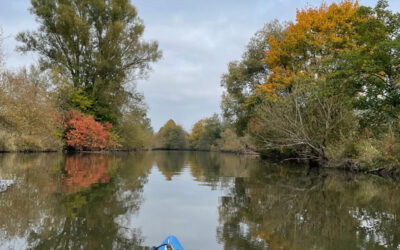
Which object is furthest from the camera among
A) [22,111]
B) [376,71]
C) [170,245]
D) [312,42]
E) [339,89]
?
[312,42]

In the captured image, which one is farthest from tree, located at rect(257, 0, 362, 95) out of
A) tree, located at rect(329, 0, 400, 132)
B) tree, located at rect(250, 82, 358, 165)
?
tree, located at rect(329, 0, 400, 132)

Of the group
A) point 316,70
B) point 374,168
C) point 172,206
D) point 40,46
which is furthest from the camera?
point 40,46

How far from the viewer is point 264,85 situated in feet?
77.1

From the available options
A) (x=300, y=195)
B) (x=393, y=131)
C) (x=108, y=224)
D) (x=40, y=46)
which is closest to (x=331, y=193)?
(x=300, y=195)

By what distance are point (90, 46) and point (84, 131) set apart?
848 centimetres

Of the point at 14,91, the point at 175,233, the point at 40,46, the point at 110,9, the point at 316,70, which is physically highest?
the point at 110,9

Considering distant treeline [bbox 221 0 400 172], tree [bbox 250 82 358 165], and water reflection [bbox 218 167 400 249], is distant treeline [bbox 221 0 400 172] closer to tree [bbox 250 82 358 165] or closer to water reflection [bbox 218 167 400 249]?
tree [bbox 250 82 358 165]

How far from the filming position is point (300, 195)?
8.84 meters

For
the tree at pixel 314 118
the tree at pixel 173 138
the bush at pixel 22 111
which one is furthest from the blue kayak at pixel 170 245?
the tree at pixel 173 138

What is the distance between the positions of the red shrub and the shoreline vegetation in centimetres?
11

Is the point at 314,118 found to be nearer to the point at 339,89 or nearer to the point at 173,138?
the point at 339,89

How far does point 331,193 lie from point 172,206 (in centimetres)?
474

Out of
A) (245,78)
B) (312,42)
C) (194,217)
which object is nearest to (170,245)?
(194,217)

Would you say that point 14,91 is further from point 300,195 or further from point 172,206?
point 300,195
